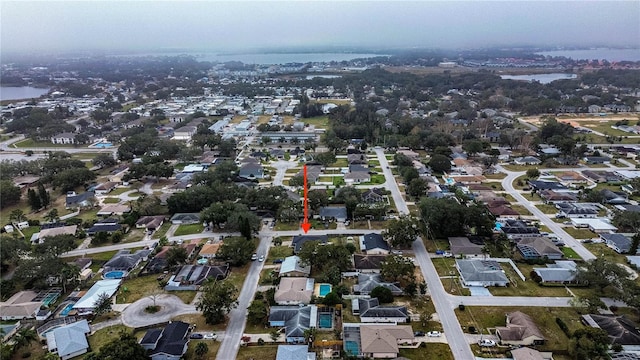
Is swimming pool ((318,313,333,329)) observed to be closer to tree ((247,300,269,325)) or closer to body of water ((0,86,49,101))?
tree ((247,300,269,325))

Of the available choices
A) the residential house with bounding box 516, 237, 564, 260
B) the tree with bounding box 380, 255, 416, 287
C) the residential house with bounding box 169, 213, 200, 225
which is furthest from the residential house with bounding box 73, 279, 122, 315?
the residential house with bounding box 516, 237, 564, 260

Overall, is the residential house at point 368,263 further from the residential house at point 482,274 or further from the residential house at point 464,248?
the residential house at point 464,248

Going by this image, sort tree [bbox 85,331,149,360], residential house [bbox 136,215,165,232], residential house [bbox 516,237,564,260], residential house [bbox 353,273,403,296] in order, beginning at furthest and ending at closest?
residential house [bbox 136,215,165,232], residential house [bbox 516,237,564,260], residential house [bbox 353,273,403,296], tree [bbox 85,331,149,360]

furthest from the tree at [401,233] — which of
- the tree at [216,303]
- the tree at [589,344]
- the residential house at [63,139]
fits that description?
the residential house at [63,139]

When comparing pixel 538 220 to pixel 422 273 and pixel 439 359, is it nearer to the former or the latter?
pixel 422 273

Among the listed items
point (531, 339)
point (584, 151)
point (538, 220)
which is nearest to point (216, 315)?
point (531, 339)
